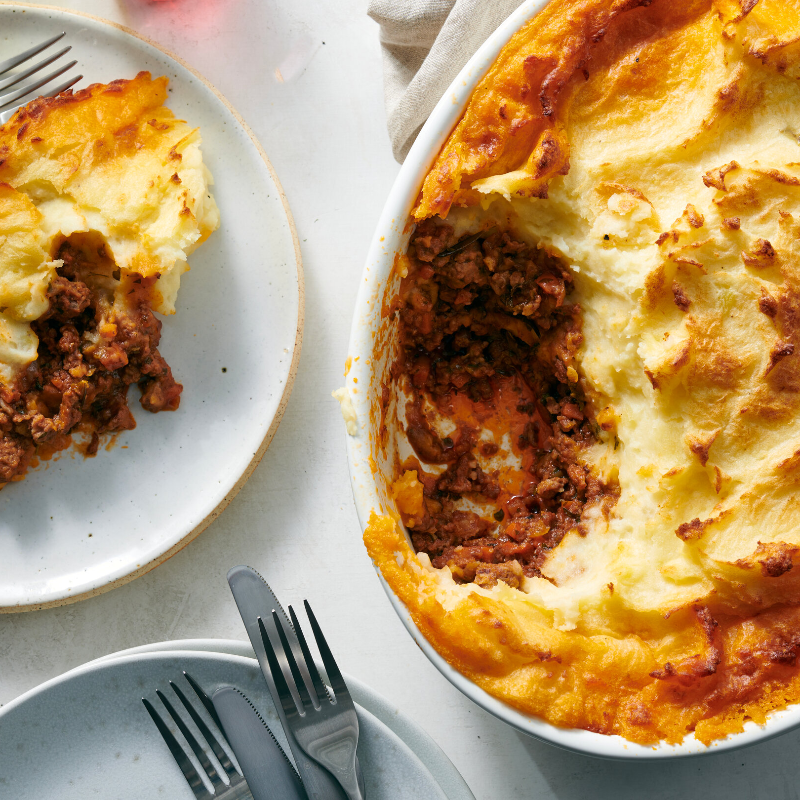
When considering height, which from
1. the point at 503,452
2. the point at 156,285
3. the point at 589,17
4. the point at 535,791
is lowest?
the point at 535,791

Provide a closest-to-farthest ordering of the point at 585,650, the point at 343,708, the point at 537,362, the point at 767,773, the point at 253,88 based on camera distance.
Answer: the point at 585,650
the point at 343,708
the point at 537,362
the point at 767,773
the point at 253,88

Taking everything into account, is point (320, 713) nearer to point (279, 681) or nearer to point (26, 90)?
point (279, 681)

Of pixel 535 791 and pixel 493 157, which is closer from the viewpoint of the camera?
pixel 493 157

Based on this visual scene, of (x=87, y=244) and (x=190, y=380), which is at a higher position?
(x=87, y=244)

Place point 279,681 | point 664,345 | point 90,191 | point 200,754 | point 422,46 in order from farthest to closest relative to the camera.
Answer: point 422,46, point 90,191, point 200,754, point 279,681, point 664,345

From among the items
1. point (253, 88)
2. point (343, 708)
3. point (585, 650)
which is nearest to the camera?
point (585, 650)

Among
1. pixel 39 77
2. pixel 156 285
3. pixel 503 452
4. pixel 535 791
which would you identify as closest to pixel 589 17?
pixel 503 452

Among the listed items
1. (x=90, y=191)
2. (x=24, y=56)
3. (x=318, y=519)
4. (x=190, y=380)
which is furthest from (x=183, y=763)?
(x=24, y=56)

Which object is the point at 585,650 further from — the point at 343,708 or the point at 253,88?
the point at 253,88
